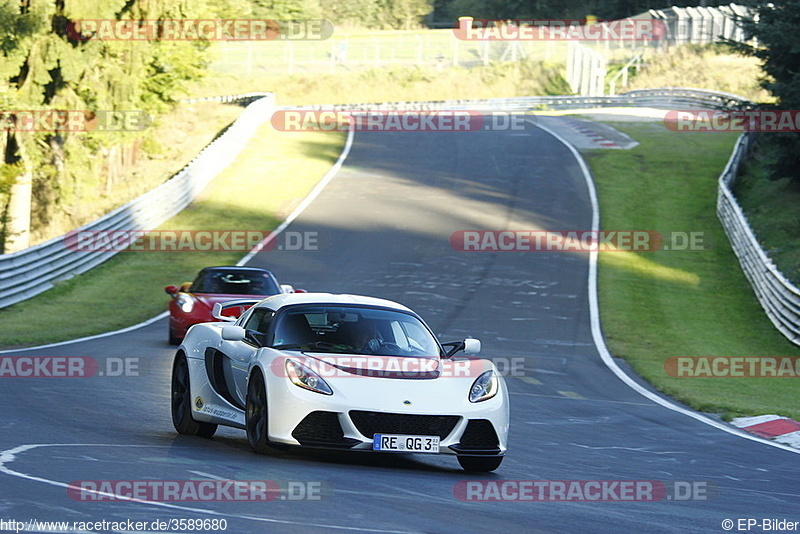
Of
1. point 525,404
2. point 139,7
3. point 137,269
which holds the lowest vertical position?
point 137,269

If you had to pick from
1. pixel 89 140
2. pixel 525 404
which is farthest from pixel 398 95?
pixel 525 404

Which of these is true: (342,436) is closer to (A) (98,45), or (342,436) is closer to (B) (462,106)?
(A) (98,45)

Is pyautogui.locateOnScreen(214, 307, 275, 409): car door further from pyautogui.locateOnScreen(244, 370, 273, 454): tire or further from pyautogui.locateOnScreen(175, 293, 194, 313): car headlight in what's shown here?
pyautogui.locateOnScreen(175, 293, 194, 313): car headlight

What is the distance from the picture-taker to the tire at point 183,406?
421 inches

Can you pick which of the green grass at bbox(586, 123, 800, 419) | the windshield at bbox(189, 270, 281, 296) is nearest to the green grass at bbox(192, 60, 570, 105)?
the green grass at bbox(586, 123, 800, 419)

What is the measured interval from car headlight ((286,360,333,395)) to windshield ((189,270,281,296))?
10969mm

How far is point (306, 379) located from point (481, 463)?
62.6 inches

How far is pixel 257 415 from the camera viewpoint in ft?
30.9

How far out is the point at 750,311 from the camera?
88.2 feet

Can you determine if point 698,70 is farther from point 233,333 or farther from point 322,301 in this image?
point 233,333

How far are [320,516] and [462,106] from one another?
6134cm

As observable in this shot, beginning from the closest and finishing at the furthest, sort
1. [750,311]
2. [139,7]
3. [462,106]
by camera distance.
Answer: [750,311]
[139,7]
[462,106]

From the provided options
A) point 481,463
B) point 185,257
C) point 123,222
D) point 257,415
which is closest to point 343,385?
point 257,415

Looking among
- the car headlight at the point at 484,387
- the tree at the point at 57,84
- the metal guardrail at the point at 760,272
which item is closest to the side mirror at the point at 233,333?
the car headlight at the point at 484,387
